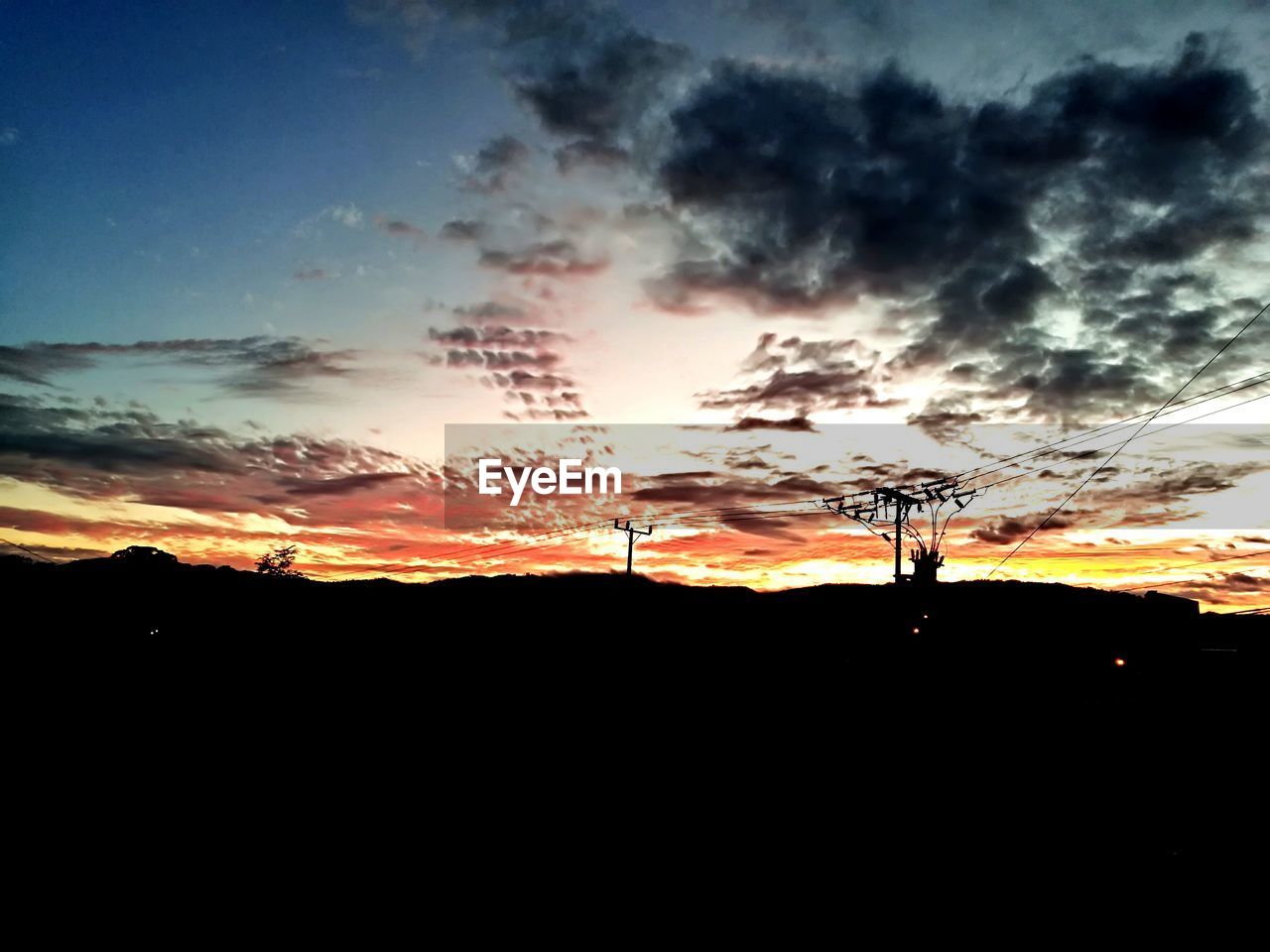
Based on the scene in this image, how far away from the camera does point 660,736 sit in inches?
904

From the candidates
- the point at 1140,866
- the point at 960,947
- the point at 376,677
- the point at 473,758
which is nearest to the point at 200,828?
the point at 473,758

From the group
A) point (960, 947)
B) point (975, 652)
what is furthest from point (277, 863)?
point (975, 652)

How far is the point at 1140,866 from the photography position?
43.6 ft

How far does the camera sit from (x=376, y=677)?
30.0m

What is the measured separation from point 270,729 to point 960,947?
21153 millimetres

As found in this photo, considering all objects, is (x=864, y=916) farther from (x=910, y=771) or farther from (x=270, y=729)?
(x=270, y=729)

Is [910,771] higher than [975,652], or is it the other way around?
[975,652]

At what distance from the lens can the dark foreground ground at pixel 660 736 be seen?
1393 centimetres

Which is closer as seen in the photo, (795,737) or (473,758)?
(473,758)

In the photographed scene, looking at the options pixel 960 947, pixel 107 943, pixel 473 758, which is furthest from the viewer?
pixel 473 758

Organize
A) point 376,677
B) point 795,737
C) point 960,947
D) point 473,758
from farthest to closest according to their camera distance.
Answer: point 376,677 < point 795,737 < point 473,758 < point 960,947

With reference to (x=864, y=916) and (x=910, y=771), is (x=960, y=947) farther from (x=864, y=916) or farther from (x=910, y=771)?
(x=910, y=771)

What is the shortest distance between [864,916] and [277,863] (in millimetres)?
10097

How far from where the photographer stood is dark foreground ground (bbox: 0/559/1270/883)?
13.9 metres
